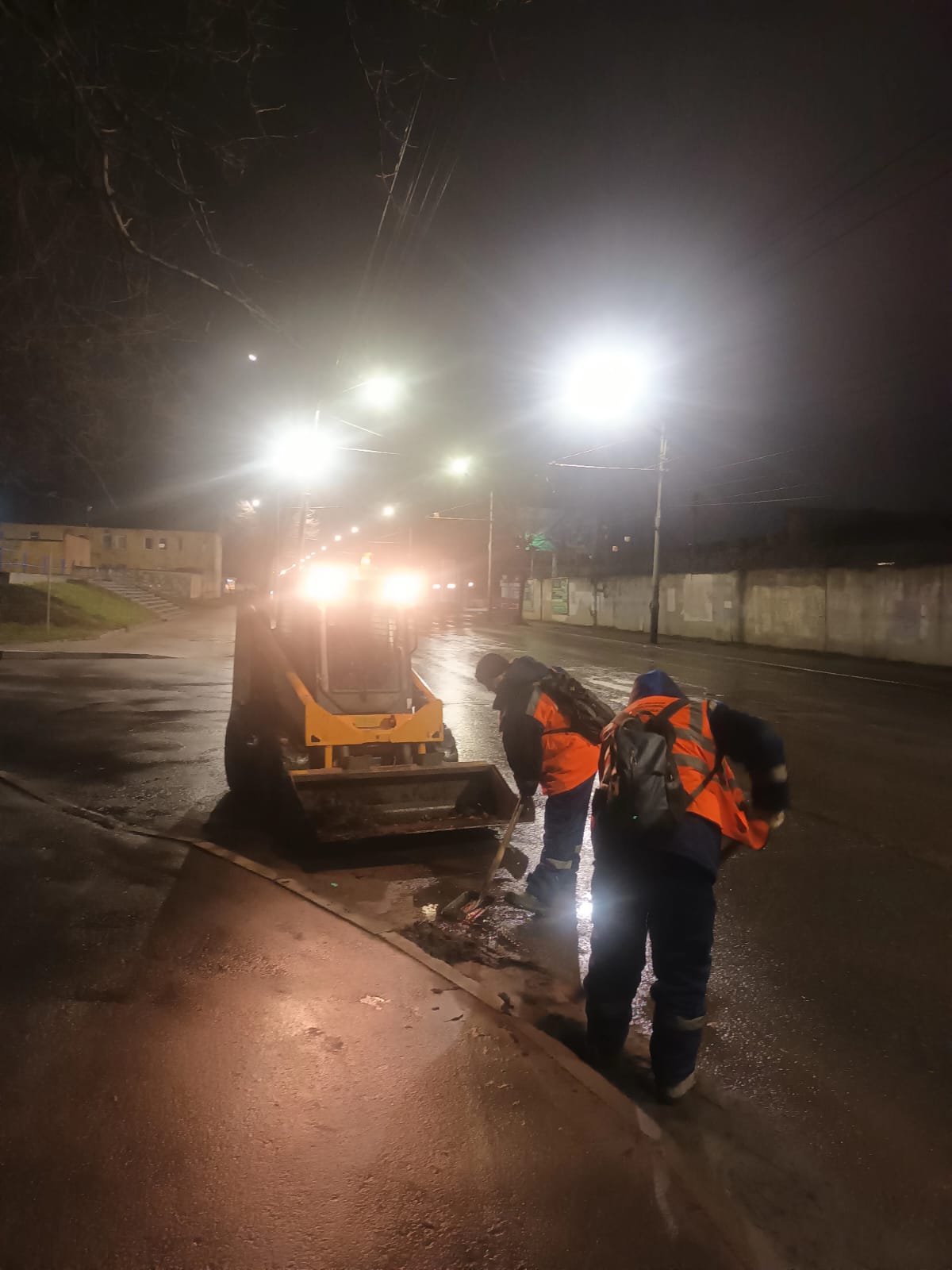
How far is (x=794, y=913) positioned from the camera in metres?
5.06

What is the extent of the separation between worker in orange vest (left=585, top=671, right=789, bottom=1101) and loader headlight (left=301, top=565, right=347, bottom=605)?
4.10 metres

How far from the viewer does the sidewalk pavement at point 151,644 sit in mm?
20164

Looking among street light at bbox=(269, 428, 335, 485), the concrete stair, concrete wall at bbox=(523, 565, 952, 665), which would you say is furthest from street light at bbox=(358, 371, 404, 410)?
the concrete stair

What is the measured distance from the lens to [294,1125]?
2.83 meters

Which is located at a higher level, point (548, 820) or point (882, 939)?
point (548, 820)

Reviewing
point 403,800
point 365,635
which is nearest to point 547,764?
point 403,800

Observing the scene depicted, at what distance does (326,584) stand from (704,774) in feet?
14.8

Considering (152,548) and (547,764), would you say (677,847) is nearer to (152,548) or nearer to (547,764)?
(547,764)

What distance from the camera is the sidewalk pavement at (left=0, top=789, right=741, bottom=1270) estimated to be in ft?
7.60

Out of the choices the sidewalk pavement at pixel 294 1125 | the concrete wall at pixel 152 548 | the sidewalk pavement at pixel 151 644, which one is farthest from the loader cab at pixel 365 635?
the concrete wall at pixel 152 548

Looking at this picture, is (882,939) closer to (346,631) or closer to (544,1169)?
(544,1169)

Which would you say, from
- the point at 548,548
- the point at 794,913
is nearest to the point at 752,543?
the point at 548,548

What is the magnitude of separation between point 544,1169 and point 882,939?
299 centimetres

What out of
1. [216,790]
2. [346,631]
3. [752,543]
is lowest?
[216,790]
